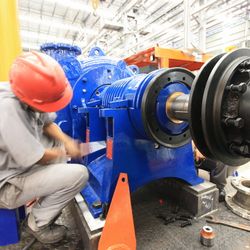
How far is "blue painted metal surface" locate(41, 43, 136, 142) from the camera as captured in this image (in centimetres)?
142

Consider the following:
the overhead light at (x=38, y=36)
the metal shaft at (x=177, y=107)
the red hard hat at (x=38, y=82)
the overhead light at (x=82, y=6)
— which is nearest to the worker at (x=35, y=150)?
the red hard hat at (x=38, y=82)

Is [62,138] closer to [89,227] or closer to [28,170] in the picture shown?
[28,170]

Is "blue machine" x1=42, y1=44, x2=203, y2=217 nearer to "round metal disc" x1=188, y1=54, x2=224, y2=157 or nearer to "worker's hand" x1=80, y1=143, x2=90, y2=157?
"worker's hand" x1=80, y1=143, x2=90, y2=157

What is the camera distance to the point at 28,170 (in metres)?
0.96

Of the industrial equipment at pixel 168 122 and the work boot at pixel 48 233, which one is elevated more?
the industrial equipment at pixel 168 122

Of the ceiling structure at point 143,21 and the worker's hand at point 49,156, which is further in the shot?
the ceiling structure at point 143,21

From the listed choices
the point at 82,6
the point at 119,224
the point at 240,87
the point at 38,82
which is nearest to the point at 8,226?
the point at 119,224

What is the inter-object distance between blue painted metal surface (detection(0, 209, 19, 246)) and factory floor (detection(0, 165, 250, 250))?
16cm

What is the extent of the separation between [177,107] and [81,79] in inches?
29.8

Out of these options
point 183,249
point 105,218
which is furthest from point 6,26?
point 183,249

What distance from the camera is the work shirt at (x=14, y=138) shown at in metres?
0.79

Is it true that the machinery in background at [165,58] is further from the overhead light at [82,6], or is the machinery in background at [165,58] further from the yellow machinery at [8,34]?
the yellow machinery at [8,34]

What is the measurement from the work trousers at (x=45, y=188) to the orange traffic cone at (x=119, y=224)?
18 cm

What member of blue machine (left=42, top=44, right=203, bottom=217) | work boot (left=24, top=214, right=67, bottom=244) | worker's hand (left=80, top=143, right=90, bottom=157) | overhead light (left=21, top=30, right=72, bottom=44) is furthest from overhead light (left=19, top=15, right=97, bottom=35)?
work boot (left=24, top=214, right=67, bottom=244)
